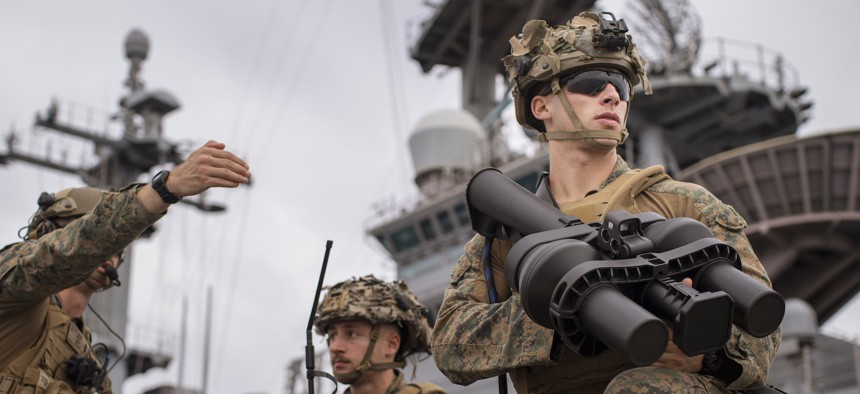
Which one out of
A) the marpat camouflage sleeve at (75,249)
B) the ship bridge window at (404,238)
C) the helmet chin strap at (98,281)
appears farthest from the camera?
the ship bridge window at (404,238)

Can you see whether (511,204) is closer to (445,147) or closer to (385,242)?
(445,147)

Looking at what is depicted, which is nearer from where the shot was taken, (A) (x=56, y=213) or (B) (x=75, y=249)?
(B) (x=75, y=249)

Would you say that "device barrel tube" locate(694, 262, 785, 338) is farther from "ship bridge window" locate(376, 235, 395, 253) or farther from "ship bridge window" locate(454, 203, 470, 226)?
"ship bridge window" locate(376, 235, 395, 253)

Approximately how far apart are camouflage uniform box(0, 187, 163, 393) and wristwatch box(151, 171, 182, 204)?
0.11 meters

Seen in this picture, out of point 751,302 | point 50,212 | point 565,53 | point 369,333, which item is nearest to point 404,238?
point 369,333

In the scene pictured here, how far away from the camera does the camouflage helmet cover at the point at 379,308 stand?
22.2 feet

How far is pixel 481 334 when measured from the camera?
156 inches

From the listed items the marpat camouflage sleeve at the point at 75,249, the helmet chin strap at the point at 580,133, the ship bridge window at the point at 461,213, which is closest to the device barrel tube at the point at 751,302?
the helmet chin strap at the point at 580,133

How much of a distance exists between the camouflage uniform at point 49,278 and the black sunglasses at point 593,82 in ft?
6.27

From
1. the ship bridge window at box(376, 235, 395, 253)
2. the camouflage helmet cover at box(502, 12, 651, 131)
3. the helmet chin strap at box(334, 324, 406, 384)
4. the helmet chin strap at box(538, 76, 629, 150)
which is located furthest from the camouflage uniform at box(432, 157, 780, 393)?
the ship bridge window at box(376, 235, 395, 253)

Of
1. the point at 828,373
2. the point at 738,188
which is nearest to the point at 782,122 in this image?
the point at 738,188

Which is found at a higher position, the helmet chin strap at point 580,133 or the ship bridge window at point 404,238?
the helmet chin strap at point 580,133

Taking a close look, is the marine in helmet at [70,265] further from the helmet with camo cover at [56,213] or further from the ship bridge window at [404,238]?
the ship bridge window at [404,238]

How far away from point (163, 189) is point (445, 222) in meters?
40.7
